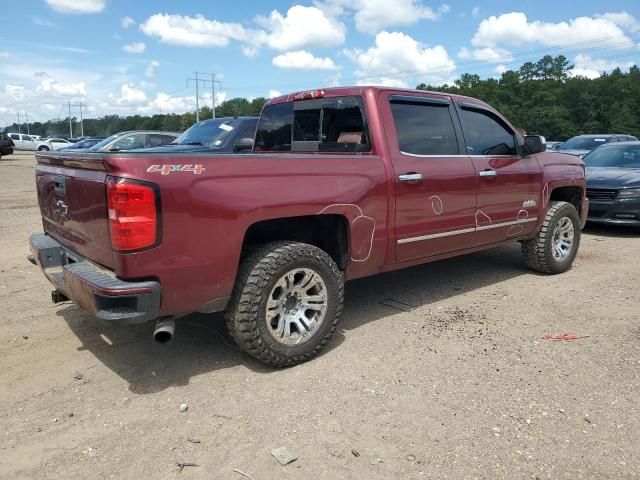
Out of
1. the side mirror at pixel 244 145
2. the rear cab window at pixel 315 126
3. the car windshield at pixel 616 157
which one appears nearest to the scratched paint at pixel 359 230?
the rear cab window at pixel 315 126

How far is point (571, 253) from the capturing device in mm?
6078

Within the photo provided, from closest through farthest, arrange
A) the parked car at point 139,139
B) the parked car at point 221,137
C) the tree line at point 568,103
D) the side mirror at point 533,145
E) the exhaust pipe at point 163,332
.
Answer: the exhaust pipe at point 163,332
the side mirror at point 533,145
the parked car at point 221,137
the parked car at point 139,139
the tree line at point 568,103

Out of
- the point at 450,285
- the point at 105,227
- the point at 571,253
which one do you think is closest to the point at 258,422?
the point at 105,227

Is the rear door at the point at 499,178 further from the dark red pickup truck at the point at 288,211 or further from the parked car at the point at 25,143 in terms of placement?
the parked car at the point at 25,143

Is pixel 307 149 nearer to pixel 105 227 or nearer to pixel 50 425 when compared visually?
pixel 105 227

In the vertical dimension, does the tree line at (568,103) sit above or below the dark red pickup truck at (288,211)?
above

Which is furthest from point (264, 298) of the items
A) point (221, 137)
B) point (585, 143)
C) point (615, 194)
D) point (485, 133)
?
point (585, 143)

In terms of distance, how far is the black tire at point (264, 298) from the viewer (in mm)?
3275

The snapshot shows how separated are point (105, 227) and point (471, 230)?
3.24m

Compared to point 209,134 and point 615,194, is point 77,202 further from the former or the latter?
point 615,194

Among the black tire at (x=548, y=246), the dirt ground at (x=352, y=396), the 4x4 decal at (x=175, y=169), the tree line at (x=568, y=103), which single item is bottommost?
the dirt ground at (x=352, y=396)

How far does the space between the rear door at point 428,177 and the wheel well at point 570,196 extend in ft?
6.88

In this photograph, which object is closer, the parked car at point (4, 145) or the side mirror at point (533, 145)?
the side mirror at point (533, 145)

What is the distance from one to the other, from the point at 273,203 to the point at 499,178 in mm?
2700
